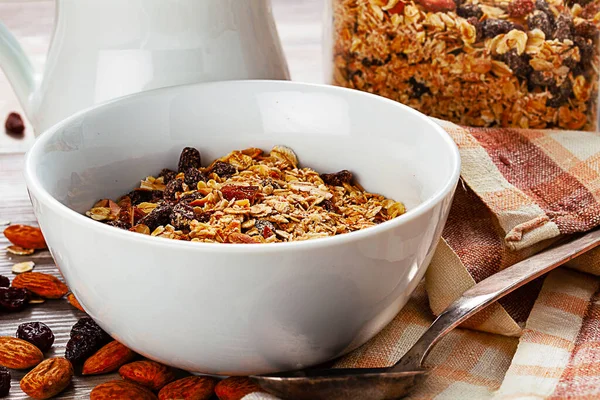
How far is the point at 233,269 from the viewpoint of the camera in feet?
1.83

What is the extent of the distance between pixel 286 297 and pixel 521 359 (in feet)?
0.68

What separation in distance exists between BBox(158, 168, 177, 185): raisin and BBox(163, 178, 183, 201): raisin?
3 centimetres

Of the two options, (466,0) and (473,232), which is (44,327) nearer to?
(473,232)

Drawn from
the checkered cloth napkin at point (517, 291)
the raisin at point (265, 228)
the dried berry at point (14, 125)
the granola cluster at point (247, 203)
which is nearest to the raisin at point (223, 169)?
the granola cluster at point (247, 203)

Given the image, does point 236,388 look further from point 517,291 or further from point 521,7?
point 521,7

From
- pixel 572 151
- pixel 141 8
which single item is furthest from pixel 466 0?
pixel 141 8

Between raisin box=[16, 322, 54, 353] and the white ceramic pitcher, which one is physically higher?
the white ceramic pitcher

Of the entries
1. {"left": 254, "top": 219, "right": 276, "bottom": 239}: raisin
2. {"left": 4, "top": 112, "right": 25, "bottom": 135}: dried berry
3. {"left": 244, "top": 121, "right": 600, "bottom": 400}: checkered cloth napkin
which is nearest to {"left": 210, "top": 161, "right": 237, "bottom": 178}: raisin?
{"left": 254, "top": 219, "right": 276, "bottom": 239}: raisin

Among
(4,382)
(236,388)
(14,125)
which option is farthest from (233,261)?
(14,125)

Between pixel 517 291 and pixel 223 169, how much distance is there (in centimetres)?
30

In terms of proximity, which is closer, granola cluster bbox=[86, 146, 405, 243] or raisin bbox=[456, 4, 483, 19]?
granola cluster bbox=[86, 146, 405, 243]

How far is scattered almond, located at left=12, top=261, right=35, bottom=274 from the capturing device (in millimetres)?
835

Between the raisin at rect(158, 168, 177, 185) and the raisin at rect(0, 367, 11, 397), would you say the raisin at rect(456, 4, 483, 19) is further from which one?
the raisin at rect(0, 367, 11, 397)

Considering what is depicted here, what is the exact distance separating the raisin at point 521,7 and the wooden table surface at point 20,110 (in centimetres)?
46
